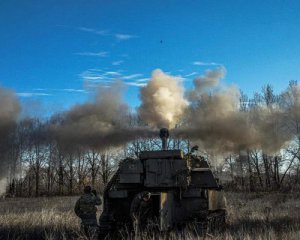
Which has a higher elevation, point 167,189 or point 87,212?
point 167,189

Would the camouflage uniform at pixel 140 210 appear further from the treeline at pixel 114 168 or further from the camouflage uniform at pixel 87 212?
the treeline at pixel 114 168

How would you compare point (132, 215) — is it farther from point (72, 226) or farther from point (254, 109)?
point (254, 109)

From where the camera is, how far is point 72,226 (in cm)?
1499

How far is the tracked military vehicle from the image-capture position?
44.3 ft

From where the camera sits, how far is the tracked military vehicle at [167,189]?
1352 cm

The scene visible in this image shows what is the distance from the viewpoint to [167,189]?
551 inches

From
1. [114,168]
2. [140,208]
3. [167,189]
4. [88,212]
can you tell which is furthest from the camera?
[114,168]

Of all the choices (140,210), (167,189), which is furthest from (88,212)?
(167,189)

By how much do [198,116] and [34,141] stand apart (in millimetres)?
7568

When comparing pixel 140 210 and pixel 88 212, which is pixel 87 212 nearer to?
pixel 88 212

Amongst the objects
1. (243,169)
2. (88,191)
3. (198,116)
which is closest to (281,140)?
(198,116)

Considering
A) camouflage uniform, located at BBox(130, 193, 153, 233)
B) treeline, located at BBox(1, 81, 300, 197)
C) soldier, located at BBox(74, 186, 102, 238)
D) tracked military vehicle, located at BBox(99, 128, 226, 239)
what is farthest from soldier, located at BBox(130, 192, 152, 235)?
treeline, located at BBox(1, 81, 300, 197)

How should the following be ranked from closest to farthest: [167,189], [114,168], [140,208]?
[140,208]
[167,189]
[114,168]

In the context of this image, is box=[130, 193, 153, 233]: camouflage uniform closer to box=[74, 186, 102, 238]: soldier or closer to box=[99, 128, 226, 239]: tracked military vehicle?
box=[99, 128, 226, 239]: tracked military vehicle
